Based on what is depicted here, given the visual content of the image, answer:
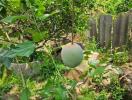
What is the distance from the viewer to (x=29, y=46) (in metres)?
1.50

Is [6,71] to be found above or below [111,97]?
above

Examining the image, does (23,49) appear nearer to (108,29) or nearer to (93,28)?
(108,29)

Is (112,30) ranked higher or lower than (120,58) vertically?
higher

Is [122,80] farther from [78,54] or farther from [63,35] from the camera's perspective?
[78,54]

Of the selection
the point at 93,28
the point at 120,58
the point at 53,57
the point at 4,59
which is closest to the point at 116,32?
the point at 93,28

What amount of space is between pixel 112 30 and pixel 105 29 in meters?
0.11

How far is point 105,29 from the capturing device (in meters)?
6.20

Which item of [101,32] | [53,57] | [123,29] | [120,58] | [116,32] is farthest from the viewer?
[101,32]

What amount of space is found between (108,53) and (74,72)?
138 cm

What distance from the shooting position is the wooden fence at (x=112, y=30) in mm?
5988

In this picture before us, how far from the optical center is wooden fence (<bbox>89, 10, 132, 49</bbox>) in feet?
19.6

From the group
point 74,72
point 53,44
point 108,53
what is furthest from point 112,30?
point 74,72

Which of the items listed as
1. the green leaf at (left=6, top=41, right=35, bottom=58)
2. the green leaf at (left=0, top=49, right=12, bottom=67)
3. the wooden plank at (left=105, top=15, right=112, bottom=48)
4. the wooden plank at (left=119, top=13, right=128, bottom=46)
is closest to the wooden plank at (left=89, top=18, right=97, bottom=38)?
the wooden plank at (left=105, top=15, right=112, bottom=48)

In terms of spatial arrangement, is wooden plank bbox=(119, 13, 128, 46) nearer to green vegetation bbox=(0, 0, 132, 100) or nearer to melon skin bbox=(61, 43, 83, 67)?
green vegetation bbox=(0, 0, 132, 100)
